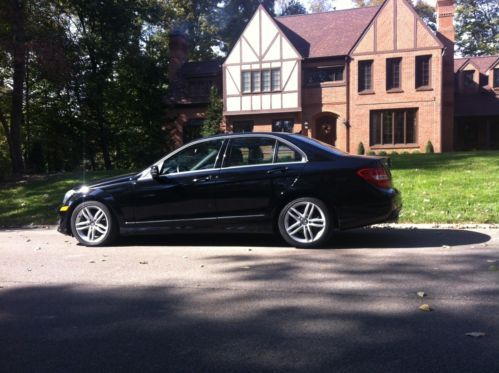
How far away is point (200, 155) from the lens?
24.4ft

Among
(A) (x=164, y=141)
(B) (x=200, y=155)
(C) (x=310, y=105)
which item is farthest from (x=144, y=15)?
(B) (x=200, y=155)

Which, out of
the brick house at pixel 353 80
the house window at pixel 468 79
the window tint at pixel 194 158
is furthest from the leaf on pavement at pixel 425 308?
the house window at pixel 468 79

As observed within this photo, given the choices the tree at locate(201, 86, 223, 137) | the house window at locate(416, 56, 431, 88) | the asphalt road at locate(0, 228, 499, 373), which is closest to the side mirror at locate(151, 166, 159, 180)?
the asphalt road at locate(0, 228, 499, 373)

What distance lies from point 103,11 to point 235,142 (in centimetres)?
2396

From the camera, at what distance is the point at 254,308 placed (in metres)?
4.48

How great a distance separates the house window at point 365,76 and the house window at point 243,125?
21.3 feet

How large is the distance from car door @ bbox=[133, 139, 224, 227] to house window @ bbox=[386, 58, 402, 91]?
22.3 metres

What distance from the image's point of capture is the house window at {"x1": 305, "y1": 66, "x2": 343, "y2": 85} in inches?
1119

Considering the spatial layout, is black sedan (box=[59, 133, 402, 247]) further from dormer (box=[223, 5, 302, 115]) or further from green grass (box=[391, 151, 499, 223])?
dormer (box=[223, 5, 302, 115])

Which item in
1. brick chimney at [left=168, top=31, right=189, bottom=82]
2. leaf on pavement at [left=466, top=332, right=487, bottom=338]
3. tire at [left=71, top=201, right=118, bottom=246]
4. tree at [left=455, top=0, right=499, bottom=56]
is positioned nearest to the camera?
leaf on pavement at [left=466, top=332, right=487, bottom=338]

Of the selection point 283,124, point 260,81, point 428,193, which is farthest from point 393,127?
point 428,193

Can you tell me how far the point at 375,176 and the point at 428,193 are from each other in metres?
4.82

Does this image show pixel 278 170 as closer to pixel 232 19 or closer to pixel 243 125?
pixel 243 125

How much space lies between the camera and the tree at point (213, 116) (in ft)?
96.1
